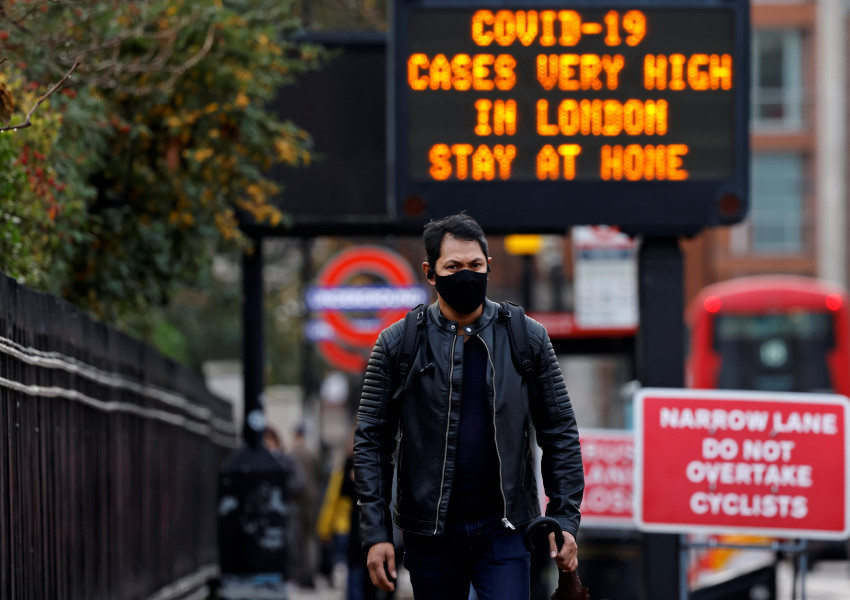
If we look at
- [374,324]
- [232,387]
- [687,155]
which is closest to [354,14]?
[374,324]

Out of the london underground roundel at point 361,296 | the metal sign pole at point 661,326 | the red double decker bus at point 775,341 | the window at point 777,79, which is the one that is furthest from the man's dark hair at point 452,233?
the window at point 777,79

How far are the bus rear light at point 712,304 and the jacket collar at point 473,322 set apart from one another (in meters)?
20.5

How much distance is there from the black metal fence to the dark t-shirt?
1768mm

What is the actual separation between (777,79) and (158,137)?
145 ft

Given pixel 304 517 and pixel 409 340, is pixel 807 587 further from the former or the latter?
pixel 409 340

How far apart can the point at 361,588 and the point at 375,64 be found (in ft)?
14.0

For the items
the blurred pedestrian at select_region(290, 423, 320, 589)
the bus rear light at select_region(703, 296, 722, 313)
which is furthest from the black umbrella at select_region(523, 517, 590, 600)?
the bus rear light at select_region(703, 296, 722, 313)

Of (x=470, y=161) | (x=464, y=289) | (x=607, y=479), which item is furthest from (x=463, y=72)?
(x=464, y=289)

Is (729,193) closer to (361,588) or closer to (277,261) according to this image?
(361,588)

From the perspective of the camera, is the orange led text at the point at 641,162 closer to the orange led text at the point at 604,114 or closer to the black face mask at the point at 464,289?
the orange led text at the point at 604,114

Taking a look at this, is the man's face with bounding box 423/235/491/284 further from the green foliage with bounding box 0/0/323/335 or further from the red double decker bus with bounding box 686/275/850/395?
the red double decker bus with bounding box 686/275/850/395

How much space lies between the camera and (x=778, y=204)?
52906 millimetres

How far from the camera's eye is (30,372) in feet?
23.0

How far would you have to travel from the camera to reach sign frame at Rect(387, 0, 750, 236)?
961 cm
